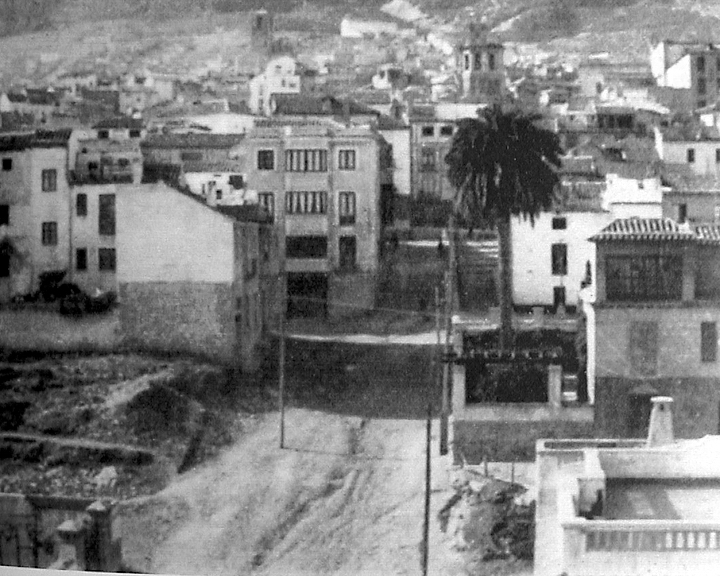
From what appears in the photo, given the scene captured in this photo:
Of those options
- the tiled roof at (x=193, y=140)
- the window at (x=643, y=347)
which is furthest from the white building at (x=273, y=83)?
the window at (x=643, y=347)

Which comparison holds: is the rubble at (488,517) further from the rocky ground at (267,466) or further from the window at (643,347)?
the window at (643,347)

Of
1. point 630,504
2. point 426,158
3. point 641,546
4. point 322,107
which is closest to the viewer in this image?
point 641,546

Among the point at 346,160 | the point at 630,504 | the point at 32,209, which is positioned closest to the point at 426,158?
the point at 346,160

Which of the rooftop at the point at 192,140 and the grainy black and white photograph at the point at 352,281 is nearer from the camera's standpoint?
the grainy black and white photograph at the point at 352,281

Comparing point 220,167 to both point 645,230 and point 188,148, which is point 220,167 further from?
point 645,230

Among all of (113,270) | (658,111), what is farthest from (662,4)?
(113,270)
